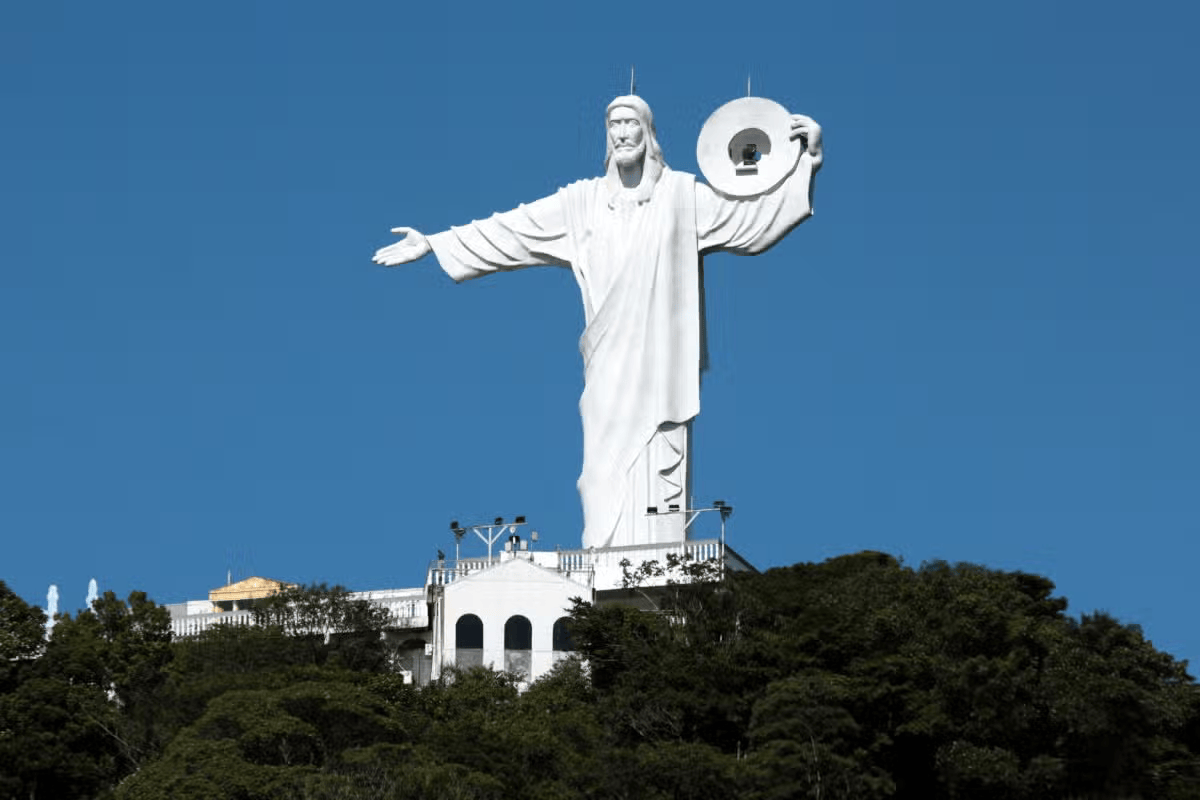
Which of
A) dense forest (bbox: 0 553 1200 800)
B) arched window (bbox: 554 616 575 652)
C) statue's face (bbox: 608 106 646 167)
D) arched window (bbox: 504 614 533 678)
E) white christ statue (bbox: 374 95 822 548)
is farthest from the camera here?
statue's face (bbox: 608 106 646 167)

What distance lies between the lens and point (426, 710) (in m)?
48.6

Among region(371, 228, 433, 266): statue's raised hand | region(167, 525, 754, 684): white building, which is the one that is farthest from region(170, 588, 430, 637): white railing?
region(371, 228, 433, 266): statue's raised hand

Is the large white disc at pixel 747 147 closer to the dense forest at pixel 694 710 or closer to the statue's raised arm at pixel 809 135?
the statue's raised arm at pixel 809 135

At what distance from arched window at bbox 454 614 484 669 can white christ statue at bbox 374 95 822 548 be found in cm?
399

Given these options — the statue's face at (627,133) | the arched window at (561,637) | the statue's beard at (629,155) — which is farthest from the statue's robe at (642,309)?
the arched window at (561,637)

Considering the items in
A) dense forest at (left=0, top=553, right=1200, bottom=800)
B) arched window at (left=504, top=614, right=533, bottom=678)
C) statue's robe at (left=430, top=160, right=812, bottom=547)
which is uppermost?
statue's robe at (left=430, top=160, right=812, bottom=547)

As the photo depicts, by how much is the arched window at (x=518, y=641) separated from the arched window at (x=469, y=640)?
0.45 metres

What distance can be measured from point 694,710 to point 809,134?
1495 cm

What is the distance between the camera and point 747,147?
2309 inches

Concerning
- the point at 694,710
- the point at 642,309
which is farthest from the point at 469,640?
the point at 694,710

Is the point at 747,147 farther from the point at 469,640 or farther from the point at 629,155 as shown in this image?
the point at 469,640

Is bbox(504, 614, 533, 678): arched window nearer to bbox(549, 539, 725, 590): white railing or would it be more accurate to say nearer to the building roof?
bbox(549, 539, 725, 590): white railing

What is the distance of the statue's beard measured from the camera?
193ft

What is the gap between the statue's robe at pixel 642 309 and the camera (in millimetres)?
57750
